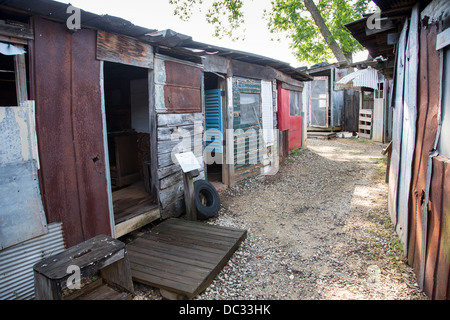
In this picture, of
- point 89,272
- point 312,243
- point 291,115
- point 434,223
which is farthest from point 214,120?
point 434,223

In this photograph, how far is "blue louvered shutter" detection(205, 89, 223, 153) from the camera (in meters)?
6.93

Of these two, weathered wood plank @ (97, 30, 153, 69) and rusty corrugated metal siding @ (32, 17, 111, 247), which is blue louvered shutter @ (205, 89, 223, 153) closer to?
weathered wood plank @ (97, 30, 153, 69)

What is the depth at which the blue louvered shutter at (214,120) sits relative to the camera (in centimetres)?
693

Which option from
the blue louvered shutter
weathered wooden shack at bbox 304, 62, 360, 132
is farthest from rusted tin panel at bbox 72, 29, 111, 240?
weathered wooden shack at bbox 304, 62, 360, 132

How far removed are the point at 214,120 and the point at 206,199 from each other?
2.18 meters

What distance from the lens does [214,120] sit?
7109 mm

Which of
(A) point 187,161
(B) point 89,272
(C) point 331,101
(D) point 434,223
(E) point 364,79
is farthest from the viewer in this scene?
(C) point 331,101

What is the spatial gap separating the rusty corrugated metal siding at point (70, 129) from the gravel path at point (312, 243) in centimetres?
110

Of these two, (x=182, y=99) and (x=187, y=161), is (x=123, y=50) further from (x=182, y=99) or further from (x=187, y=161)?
(x=187, y=161)

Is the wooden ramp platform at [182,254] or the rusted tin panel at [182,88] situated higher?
the rusted tin panel at [182,88]

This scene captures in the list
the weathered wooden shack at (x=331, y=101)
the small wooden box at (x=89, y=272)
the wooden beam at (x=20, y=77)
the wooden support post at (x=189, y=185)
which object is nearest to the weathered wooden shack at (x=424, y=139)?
the small wooden box at (x=89, y=272)

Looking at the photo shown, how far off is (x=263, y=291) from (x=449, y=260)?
5.73 feet

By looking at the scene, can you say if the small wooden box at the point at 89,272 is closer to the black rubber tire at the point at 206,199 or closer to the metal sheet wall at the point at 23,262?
the metal sheet wall at the point at 23,262

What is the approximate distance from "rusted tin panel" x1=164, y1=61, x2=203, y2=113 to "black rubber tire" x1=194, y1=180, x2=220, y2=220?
136 centimetres
